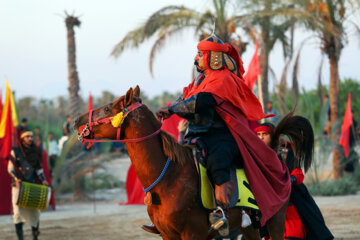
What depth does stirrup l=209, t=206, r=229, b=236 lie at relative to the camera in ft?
17.6

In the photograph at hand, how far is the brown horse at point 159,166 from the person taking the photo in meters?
5.55

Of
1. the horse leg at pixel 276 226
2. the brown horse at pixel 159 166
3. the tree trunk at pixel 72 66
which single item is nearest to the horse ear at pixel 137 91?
the brown horse at pixel 159 166

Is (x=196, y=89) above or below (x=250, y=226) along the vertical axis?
above

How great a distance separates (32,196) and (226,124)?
5.86 metres

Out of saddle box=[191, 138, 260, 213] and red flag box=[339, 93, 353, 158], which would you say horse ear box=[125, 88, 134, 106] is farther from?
red flag box=[339, 93, 353, 158]

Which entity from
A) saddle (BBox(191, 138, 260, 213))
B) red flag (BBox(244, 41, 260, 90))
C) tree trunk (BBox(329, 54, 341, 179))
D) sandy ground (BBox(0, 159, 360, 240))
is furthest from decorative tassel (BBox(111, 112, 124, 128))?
tree trunk (BBox(329, 54, 341, 179))

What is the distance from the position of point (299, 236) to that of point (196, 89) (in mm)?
2480

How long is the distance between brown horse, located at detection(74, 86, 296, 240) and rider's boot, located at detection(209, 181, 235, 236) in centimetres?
23

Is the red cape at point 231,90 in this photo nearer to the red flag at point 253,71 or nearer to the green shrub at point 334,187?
the red flag at point 253,71

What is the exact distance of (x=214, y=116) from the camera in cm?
588

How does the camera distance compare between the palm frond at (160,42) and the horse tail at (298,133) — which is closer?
the horse tail at (298,133)

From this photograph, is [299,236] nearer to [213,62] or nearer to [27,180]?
[213,62]

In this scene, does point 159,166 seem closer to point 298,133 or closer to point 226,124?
point 226,124

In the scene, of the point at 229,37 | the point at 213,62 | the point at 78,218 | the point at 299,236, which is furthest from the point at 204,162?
the point at 229,37
